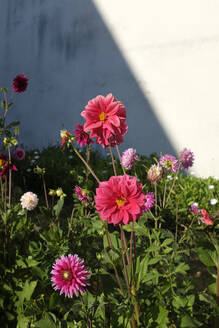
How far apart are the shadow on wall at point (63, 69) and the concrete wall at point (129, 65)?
2 cm

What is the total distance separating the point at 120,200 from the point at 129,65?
387 cm

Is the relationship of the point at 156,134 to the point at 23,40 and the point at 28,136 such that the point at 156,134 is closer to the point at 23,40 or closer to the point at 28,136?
the point at 28,136

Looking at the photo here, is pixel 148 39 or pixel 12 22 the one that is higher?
pixel 12 22

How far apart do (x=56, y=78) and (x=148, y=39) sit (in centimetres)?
180

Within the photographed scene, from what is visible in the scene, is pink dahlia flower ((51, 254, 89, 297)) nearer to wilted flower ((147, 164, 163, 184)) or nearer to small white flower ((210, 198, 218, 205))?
wilted flower ((147, 164, 163, 184))

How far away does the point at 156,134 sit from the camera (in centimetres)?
415

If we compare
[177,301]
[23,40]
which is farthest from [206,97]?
[23,40]

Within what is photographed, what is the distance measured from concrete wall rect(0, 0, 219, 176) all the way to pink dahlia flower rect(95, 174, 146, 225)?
3.20 metres

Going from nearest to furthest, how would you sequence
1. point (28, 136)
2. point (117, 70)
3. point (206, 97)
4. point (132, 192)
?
point (132, 192)
point (206, 97)
point (117, 70)
point (28, 136)

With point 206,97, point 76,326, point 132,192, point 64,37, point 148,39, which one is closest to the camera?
point 132,192

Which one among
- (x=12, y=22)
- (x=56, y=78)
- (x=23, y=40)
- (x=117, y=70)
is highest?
(x=12, y=22)

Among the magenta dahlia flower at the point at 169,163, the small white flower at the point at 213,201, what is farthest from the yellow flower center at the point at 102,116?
the small white flower at the point at 213,201

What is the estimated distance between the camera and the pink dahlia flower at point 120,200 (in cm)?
77

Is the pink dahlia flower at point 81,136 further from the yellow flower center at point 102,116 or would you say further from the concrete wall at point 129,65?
the concrete wall at point 129,65
